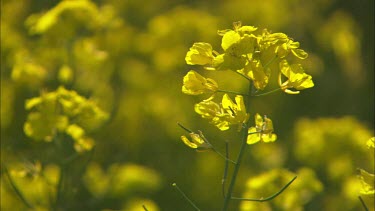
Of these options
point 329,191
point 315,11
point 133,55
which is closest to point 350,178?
point 329,191

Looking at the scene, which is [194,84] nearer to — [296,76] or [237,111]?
[237,111]

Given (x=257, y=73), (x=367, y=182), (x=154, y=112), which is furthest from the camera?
(x=154, y=112)

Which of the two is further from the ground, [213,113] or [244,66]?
[244,66]

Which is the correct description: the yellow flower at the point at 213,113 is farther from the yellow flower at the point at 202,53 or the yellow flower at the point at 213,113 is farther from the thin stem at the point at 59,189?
the thin stem at the point at 59,189

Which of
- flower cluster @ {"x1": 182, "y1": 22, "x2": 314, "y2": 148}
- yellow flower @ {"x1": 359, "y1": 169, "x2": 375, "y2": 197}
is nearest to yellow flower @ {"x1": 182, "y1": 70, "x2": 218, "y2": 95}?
flower cluster @ {"x1": 182, "y1": 22, "x2": 314, "y2": 148}

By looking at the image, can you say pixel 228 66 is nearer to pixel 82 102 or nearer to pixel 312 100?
pixel 82 102

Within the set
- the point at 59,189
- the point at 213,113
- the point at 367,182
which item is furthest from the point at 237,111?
the point at 59,189
